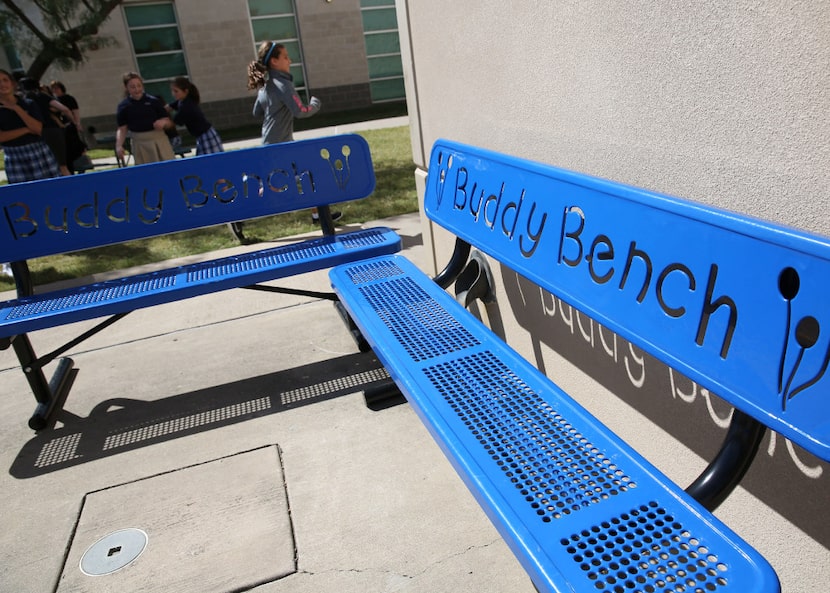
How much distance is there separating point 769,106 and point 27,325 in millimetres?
3111

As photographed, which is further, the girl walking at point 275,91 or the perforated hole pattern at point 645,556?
the girl walking at point 275,91

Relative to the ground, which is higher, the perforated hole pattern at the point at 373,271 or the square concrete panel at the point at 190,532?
the perforated hole pattern at the point at 373,271

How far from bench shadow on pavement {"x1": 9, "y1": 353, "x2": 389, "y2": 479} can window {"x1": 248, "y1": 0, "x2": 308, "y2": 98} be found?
17.3m

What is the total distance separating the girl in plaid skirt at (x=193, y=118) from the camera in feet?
21.6

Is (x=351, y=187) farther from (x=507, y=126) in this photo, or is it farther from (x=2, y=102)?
(x=2, y=102)

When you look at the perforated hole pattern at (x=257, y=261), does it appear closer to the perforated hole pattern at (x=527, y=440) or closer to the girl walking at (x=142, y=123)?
the perforated hole pattern at (x=527, y=440)

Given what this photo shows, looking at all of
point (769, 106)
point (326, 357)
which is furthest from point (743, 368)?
point (326, 357)

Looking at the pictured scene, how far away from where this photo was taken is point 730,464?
1.50 meters

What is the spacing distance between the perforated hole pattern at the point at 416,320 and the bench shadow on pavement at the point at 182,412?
1.98 ft

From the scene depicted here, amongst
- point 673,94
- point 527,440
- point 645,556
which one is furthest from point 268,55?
point 645,556

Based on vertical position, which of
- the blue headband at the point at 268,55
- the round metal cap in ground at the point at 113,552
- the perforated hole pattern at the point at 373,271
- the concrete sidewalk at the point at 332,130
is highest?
the blue headband at the point at 268,55

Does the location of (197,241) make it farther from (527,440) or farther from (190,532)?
(527,440)

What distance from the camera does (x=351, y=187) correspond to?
3.98 m

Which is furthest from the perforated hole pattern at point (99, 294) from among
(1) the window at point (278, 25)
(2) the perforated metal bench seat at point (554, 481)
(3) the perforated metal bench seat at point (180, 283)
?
(1) the window at point (278, 25)
